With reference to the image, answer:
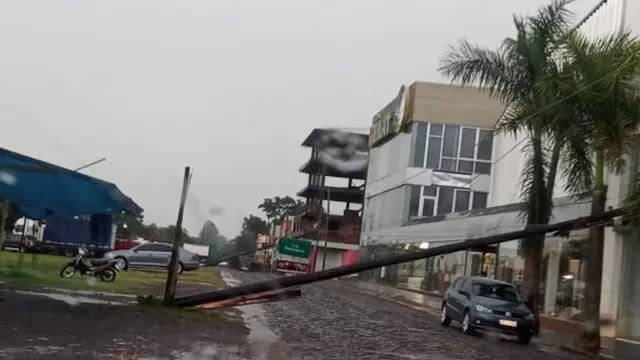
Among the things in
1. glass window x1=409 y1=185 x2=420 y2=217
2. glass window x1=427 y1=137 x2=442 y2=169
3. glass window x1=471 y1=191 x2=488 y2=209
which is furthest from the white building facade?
glass window x1=471 y1=191 x2=488 y2=209

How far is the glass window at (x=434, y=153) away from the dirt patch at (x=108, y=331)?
39.2 metres

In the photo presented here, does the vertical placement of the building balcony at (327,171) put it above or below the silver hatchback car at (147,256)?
above

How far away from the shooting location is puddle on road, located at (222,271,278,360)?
15288 mm

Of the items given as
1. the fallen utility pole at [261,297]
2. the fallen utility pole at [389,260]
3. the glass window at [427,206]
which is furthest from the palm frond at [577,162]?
the glass window at [427,206]

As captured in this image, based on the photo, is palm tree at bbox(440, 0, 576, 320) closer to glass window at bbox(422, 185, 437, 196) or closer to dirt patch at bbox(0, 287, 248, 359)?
dirt patch at bbox(0, 287, 248, 359)

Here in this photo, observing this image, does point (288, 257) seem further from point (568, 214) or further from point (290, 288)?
point (290, 288)

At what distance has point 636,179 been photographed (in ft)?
66.0

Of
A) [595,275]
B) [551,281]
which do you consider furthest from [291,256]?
[595,275]

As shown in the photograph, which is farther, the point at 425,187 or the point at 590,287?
the point at 425,187

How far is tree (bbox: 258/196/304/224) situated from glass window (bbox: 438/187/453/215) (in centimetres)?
912

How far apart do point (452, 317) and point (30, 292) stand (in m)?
11.4

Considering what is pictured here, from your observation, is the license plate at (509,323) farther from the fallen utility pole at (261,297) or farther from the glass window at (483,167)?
the glass window at (483,167)

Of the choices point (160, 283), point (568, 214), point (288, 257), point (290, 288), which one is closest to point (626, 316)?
point (568, 214)

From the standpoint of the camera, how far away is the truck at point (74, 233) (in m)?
27.3
